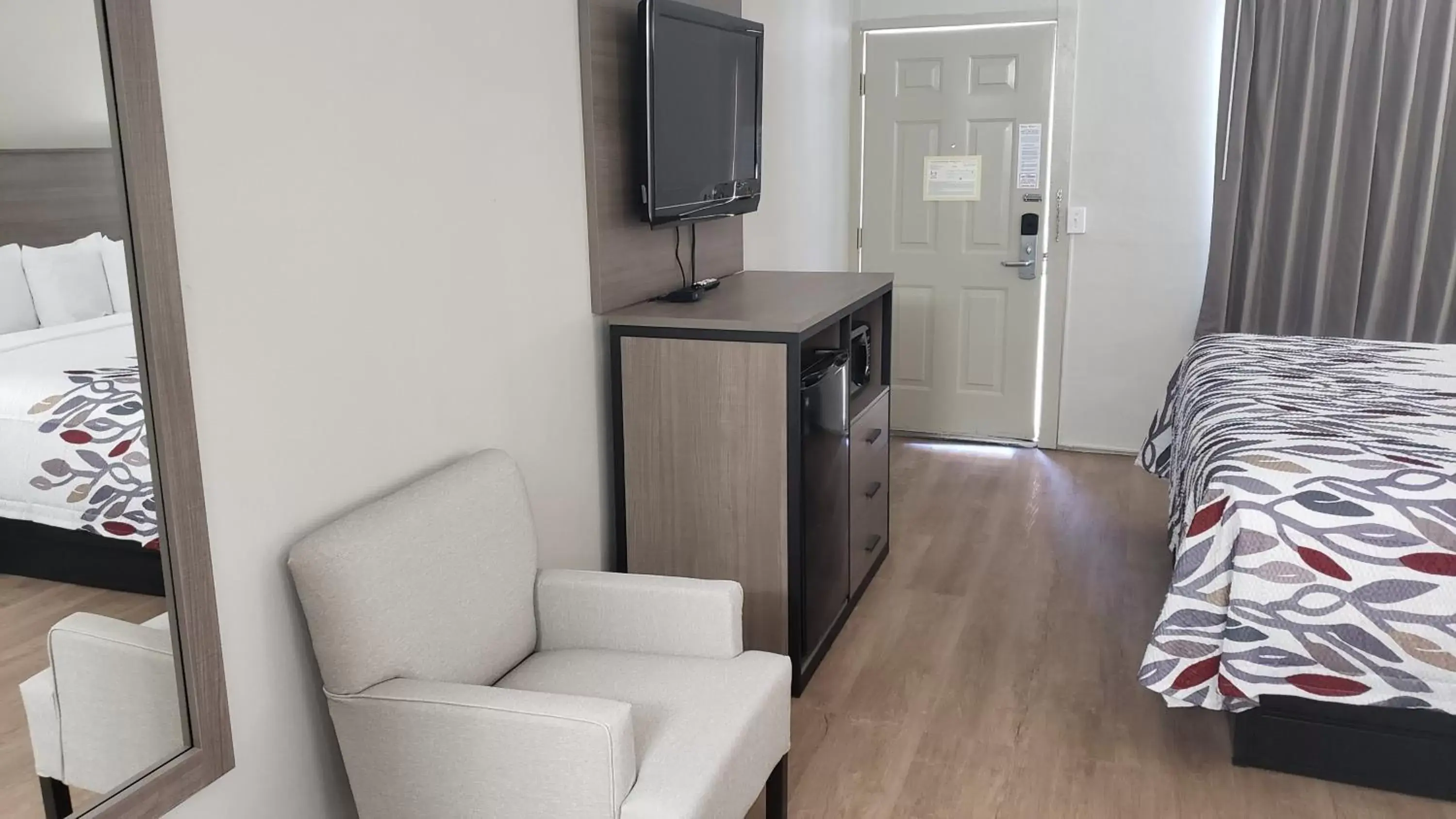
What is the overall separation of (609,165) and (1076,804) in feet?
6.34

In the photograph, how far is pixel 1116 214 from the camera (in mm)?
5105

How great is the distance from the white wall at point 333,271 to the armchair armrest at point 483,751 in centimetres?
18

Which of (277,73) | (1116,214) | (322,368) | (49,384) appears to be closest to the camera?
(49,384)

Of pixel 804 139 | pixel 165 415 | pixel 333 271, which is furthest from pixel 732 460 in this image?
pixel 804 139

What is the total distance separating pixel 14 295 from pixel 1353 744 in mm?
2729

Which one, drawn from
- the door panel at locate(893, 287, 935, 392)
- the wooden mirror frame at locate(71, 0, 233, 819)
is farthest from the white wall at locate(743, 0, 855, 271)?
the wooden mirror frame at locate(71, 0, 233, 819)

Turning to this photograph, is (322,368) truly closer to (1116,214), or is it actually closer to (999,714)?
(999,714)

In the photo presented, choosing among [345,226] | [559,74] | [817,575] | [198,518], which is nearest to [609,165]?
[559,74]

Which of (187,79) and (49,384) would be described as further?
(187,79)

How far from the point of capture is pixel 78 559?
1592 mm

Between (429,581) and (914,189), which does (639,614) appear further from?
(914,189)

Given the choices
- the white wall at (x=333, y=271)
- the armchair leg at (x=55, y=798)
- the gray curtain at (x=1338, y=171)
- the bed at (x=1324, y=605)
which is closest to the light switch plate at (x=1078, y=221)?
the gray curtain at (x=1338, y=171)

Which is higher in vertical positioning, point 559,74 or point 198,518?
point 559,74

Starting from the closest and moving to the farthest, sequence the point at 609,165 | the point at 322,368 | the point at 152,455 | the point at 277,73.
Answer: the point at 152,455
the point at 277,73
the point at 322,368
the point at 609,165
